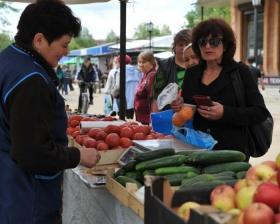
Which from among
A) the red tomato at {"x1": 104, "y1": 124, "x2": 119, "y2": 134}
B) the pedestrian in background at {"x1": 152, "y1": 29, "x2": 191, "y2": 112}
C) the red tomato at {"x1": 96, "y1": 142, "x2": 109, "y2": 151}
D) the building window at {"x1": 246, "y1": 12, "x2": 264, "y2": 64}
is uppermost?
the building window at {"x1": 246, "y1": 12, "x2": 264, "y2": 64}

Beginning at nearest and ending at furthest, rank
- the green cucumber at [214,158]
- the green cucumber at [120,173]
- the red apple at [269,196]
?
1. the red apple at [269,196]
2. the green cucumber at [214,158]
3. the green cucumber at [120,173]

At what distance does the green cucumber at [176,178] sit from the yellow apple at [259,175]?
51cm

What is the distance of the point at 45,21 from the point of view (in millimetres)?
2188

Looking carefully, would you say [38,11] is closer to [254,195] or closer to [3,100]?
[3,100]

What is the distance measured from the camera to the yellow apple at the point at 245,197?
1731 mm

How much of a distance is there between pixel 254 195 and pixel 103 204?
1.47 m

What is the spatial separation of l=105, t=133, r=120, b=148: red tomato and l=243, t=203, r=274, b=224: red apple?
6.82ft

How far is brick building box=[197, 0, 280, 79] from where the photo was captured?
21297mm

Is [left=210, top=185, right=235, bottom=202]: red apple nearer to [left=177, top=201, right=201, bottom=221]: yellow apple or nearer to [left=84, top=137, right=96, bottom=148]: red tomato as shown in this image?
[left=177, top=201, right=201, bottom=221]: yellow apple

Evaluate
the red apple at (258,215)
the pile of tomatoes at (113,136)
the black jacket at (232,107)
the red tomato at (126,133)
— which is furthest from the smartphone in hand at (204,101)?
the red apple at (258,215)

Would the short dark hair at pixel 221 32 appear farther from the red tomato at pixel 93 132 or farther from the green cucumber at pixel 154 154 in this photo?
the red tomato at pixel 93 132

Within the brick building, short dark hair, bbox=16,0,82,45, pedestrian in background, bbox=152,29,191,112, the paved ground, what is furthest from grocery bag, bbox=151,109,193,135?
the brick building

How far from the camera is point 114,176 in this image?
2.74 m

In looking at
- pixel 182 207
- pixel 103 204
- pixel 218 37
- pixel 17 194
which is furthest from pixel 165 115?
pixel 182 207
